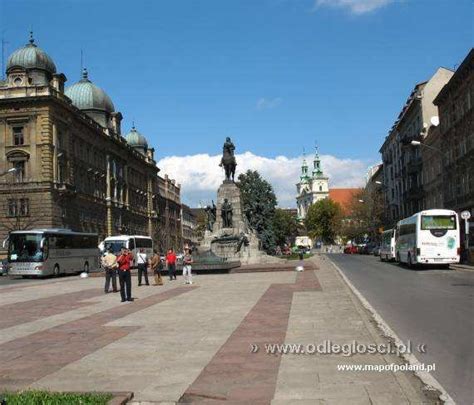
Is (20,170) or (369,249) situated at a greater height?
(20,170)

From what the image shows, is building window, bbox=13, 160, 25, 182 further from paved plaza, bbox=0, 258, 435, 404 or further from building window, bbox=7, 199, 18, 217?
paved plaza, bbox=0, 258, 435, 404

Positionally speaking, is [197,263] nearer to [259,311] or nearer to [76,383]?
[259,311]

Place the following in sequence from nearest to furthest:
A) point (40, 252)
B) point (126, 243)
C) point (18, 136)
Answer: point (40, 252) → point (126, 243) → point (18, 136)

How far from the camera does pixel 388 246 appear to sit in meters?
48.2

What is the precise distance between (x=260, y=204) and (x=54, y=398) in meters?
76.5

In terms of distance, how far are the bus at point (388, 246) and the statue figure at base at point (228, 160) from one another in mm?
13037

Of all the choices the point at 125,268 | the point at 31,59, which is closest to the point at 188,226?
the point at 31,59

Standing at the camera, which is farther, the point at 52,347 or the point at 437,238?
the point at 437,238

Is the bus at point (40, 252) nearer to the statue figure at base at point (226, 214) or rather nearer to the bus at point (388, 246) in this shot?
the statue figure at base at point (226, 214)

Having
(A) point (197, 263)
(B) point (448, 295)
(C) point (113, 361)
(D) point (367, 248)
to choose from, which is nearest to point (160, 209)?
(D) point (367, 248)

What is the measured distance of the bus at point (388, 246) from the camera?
46625mm

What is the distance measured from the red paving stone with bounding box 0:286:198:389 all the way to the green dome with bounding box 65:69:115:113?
256 feet

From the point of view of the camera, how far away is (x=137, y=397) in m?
6.57

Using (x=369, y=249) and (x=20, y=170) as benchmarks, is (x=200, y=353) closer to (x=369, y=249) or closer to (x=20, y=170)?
(x=20, y=170)
